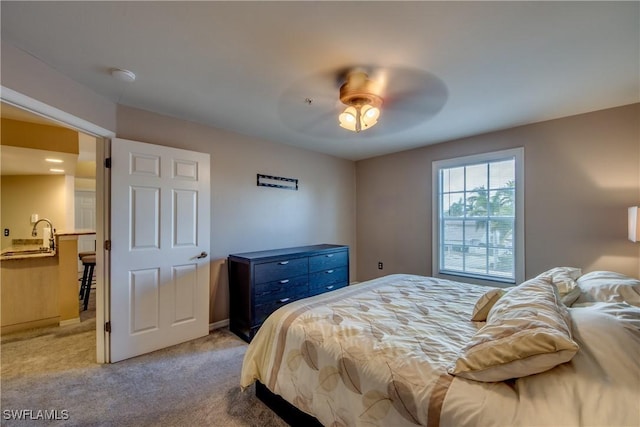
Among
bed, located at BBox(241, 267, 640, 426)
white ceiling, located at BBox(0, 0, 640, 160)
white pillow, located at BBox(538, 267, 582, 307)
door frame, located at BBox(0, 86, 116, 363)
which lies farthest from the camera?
door frame, located at BBox(0, 86, 116, 363)

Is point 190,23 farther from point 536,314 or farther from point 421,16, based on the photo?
point 536,314

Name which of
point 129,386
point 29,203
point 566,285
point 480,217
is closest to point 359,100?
point 566,285

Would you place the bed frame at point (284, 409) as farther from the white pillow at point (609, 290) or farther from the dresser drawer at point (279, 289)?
the white pillow at point (609, 290)

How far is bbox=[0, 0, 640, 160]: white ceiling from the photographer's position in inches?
56.1

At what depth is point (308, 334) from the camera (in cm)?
155

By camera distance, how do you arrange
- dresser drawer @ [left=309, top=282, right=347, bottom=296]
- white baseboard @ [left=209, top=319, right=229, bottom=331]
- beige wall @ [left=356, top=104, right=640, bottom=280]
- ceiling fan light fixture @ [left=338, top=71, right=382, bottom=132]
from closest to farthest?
ceiling fan light fixture @ [left=338, top=71, right=382, bottom=132], beige wall @ [left=356, top=104, right=640, bottom=280], white baseboard @ [left=209, top=319, right=229, bottom=331], dresser drawer @ [left=309, top=282, right=347, bottom=296]

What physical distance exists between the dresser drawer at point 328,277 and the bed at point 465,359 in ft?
4.91

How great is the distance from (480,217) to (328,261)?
2084 mm

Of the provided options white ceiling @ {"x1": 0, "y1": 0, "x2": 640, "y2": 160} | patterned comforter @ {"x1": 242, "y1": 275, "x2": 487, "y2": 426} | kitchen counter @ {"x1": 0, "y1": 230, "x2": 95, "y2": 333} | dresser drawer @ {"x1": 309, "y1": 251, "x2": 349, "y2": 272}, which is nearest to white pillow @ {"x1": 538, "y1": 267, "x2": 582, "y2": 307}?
patterned comforter @ {"x1": 242, "y1": 275, "x2": 487, "y2": 426}

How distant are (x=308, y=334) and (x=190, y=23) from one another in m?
1.89

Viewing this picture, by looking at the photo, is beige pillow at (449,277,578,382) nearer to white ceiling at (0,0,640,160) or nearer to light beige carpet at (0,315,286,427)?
light beige carpet at (0,315,286,427)

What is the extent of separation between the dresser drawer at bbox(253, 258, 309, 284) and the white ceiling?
5.37 ft

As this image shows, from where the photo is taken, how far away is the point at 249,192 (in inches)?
139

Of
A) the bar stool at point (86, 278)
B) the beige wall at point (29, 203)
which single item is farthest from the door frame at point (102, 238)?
the beige wall at point (29, 203)
